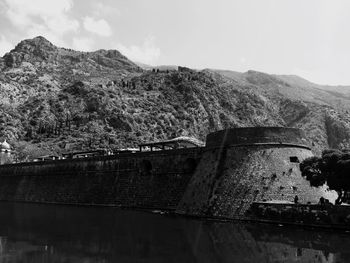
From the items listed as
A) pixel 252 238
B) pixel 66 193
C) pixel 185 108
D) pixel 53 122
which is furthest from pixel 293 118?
pixel 252 238

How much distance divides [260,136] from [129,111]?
9505cm

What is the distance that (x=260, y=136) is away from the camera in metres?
40.4

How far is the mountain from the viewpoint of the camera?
403 feet

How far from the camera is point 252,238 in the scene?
28.5 m

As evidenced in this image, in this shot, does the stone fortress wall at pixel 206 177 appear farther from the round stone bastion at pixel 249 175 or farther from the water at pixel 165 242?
the water at pixel 165 242

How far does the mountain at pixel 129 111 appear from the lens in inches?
4840

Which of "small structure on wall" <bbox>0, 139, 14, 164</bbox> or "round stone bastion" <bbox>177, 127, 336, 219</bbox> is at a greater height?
"round stone bastion" <bbox>177, 127, 336, 219</bbox>

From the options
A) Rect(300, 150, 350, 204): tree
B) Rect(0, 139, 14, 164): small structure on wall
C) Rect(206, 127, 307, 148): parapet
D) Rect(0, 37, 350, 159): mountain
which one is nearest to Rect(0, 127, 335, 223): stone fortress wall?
Rect(206, 127, 307, 148): parapet

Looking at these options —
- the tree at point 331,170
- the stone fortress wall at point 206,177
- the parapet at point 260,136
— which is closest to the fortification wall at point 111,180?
the stone fortress wall at point 206,177

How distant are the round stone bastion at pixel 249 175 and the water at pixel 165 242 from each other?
3015 mm

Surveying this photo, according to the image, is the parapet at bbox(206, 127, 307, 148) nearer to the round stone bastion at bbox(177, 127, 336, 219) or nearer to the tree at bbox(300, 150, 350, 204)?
the round stone bastion at bbox(177, 127, 336, 219)

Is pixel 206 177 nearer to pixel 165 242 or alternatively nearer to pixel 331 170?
pixel 331 170

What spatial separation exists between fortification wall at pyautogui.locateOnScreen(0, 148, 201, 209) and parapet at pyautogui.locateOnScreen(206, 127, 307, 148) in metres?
6.30

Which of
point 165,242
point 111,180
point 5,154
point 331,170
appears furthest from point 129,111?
point 165,242
